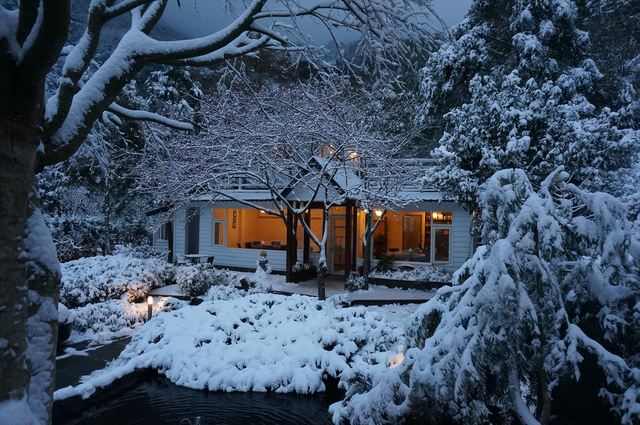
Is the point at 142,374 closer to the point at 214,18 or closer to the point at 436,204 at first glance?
the point at 214,18

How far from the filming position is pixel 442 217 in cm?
1884

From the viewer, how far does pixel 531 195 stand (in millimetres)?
3980

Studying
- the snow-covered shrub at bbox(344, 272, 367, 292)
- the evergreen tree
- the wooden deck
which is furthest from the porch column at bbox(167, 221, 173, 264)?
the evergreen tree

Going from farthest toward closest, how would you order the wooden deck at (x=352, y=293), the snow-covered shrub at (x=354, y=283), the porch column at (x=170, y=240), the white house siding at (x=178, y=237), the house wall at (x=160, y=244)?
the house wall at (x=160, y=244) < the white house siding at (x=178, y=237) < the porch column at (x=170, y=240) < the snow-covered shrub at (x=354, y=283) < the wooden deck at (x=352, y=293)

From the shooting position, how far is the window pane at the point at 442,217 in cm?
1870

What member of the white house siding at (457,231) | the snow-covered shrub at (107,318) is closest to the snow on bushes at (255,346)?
the snow-covered shrub at (107,318)

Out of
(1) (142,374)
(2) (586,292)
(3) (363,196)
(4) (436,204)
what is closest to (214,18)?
(2) (586,292)

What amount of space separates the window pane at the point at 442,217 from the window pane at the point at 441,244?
376 millimetres

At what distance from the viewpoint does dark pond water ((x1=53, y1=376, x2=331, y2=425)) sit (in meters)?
6.51

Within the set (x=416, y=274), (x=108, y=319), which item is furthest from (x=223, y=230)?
(x=108, y=319)

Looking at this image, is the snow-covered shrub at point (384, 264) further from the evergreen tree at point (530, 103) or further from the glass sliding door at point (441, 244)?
the evergreen tree at point (530, 103)

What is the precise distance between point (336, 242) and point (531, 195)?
15864 millimetres

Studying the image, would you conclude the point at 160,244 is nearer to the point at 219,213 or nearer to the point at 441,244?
the point at 219,213

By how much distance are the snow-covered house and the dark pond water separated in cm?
888
